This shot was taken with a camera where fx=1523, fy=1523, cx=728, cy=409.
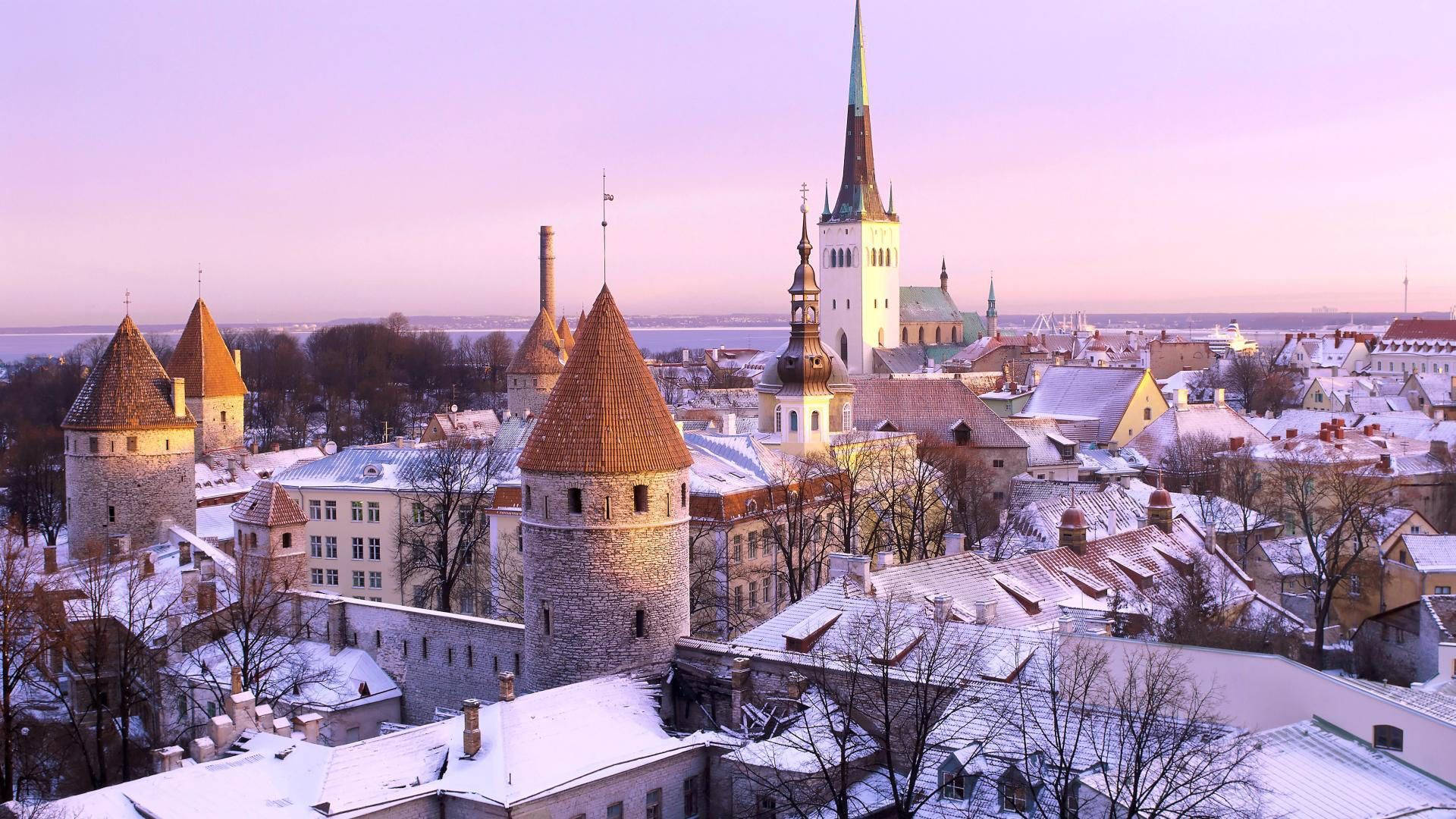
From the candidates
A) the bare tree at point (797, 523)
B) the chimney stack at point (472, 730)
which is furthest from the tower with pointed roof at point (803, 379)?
the chimney stack at point (472, 730)

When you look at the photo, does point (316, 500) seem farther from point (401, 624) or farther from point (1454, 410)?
point (1454, 410)

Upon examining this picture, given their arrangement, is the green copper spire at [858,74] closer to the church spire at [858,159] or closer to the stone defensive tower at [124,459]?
the church spire at [858,159]

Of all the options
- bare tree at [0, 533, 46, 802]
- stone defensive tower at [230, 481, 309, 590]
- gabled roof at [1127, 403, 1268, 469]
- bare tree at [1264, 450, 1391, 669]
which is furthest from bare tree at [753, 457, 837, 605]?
gabled roof at [1127, 403, 1268, 469]

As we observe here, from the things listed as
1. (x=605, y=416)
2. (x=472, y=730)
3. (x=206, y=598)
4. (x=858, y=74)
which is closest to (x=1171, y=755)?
(x=472, y=730)

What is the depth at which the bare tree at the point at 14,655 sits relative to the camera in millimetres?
25656

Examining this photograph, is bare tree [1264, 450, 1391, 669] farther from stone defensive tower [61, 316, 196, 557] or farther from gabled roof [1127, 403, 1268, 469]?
stone defensive tower [61, 316, 196, 557]

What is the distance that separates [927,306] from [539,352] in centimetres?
A: 6867

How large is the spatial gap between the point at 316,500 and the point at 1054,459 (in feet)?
92.3

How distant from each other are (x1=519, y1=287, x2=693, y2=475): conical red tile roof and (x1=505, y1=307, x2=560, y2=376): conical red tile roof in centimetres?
3342

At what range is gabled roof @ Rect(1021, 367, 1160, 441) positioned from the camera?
221ft

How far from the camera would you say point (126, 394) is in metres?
41.4

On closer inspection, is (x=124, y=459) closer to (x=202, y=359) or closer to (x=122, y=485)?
(x=122, y=485)

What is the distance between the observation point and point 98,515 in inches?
1614

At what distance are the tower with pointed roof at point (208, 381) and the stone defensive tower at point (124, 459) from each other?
14570mm
